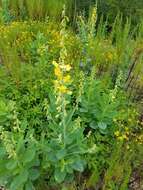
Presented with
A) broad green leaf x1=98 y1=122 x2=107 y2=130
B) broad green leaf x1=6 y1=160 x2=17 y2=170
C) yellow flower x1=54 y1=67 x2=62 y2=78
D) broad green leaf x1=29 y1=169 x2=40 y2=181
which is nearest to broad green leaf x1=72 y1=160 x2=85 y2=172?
broad green leaf x1=29 y1=169 x2=40 y2=181

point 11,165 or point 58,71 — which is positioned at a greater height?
point 58,71

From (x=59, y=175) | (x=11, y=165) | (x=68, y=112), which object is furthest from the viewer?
(x=68, y=112)

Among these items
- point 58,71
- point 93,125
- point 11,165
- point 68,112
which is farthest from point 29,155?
point 93,125

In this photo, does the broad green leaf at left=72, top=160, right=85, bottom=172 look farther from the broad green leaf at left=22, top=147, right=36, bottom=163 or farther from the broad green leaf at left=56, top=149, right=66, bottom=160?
the broad green leaf at left=22, top=147, right=36, bottom=163

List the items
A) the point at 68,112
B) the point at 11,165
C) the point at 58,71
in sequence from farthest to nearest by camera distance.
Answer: the point at 68,112 < the point at 11,165 < the point at 58,71

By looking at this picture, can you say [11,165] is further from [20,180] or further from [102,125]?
[102,125]

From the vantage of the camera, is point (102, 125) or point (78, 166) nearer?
point (78, 166)

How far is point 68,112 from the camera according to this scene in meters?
3.16

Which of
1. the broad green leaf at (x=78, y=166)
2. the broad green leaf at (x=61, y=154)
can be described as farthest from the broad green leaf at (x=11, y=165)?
the broad green leaf at (x=78, y=166)

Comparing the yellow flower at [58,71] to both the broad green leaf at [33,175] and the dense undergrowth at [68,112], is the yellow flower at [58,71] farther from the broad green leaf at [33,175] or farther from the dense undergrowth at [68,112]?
the broad green leaf at [33,175]

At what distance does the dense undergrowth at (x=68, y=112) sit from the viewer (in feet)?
9.61

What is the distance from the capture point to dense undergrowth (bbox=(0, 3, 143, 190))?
2.93m

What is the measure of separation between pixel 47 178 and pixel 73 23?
2792mm

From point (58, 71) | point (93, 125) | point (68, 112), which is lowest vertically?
point (93, 125)
